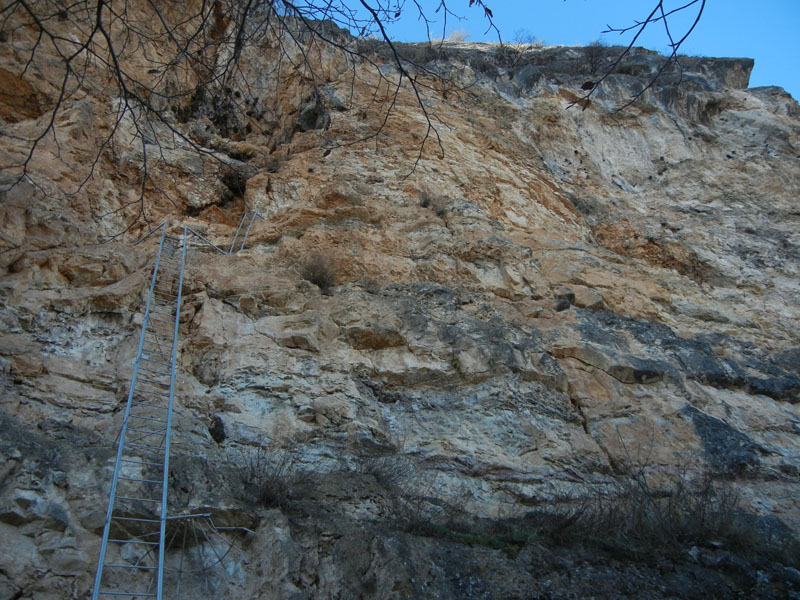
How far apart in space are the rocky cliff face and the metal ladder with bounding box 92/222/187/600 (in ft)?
0.39

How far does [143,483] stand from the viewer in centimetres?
394

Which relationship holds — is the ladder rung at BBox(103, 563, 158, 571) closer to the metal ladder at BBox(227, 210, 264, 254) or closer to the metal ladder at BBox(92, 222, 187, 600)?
the metal ladder at BBox(92, 222, 187, 600)

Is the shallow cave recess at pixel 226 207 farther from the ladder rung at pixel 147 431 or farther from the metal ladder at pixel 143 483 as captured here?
the ladder rung at pixel 147 431

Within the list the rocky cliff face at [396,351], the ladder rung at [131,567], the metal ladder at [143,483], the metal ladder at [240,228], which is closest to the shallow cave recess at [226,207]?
the rocky cliff face at [396,351]

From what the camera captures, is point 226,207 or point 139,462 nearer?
point 139,462

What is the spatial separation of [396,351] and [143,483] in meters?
2.62

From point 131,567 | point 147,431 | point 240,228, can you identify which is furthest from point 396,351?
point 131,567

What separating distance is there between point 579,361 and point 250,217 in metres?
4.33

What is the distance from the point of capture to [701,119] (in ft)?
41.7

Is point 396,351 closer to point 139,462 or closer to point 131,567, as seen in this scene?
point 139,462

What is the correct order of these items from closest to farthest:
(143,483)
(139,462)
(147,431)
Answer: (143,483) < (139,462) < (147,431)

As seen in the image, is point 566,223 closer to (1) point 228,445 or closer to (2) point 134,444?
(1) point 228,445

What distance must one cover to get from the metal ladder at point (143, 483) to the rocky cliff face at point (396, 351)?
4.7 inches

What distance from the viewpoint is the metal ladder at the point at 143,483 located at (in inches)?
136
